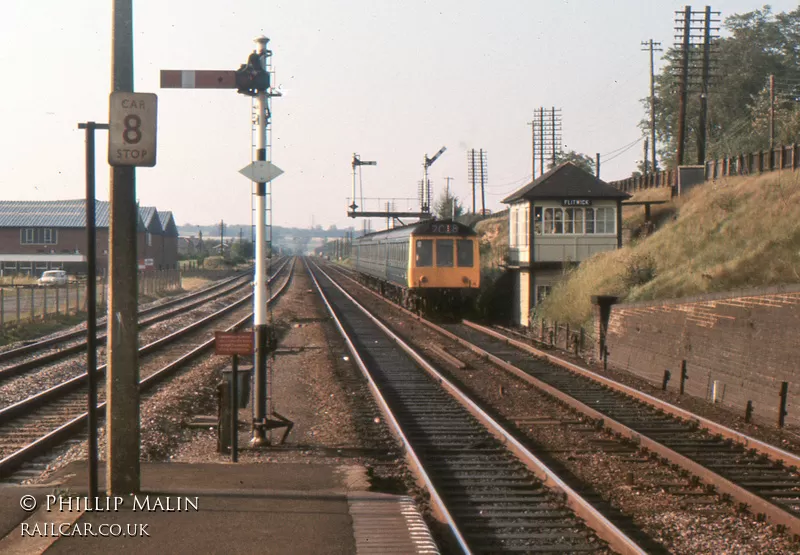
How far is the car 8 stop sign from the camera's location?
6.60m

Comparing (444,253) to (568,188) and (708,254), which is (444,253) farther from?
(708,254)

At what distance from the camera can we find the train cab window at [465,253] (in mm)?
29656

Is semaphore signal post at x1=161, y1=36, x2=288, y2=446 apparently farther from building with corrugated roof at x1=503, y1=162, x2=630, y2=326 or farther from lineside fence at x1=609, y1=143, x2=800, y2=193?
lineside fence at x1=609, y1=143, x2=800, y2=193

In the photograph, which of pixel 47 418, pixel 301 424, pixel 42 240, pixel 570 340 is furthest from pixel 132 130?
pixel 42 240

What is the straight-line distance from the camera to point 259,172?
1014 cm

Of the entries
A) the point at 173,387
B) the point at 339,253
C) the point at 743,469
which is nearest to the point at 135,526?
the point at 743,469

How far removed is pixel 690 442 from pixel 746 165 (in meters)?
23.1

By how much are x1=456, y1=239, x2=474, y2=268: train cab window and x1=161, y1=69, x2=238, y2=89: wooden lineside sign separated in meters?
20.3

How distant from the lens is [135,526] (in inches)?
250

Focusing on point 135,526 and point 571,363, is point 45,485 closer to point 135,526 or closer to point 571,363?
point 135,526

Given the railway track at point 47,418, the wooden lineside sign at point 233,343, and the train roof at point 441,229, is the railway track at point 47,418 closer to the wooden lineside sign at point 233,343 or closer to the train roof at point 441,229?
the wooden lineside sign at point 233,343

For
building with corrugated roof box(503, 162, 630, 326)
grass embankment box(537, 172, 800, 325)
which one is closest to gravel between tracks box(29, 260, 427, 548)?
grass embankment box(537, 172, 800, 325)

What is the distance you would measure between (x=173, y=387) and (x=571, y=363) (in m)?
7.71

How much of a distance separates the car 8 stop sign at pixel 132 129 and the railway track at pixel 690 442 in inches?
224
